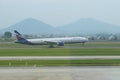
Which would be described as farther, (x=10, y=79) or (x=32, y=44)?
(x=32, y=44)

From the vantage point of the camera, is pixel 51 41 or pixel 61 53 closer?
pixel 61 53

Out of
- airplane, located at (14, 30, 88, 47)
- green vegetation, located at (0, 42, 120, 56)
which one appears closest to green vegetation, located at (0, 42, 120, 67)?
green vegetation, located at (0, 42, 120, 56)

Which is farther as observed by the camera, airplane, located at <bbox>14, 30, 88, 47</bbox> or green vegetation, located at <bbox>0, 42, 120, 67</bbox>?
airplane, located at <bbox>14, 30, 88, 47</bbox>

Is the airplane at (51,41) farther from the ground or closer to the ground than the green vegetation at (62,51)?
farther from the ground

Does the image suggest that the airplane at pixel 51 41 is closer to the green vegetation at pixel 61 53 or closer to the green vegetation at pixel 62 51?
the green vegetation at pixel 62 51

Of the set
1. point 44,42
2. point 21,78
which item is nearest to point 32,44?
point 44,42

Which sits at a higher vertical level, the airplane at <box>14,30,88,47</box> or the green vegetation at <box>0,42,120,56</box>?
the airplane at <box>14,30,88,47</box>

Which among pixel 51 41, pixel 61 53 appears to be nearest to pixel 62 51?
pixel 61 53

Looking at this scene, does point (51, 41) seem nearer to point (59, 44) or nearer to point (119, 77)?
point (59, 44)

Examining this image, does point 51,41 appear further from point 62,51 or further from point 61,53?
point 61,53

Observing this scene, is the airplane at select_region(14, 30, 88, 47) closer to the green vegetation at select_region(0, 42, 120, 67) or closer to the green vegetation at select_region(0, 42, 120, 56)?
the green vegetation at select_region(0, 42, 120, 56)

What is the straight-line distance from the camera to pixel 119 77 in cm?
2055

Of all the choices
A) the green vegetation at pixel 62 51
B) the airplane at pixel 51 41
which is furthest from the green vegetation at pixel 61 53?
the airplane at pixel 51 41

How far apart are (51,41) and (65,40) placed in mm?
5441
